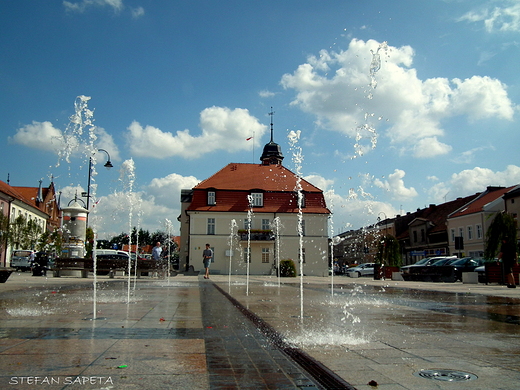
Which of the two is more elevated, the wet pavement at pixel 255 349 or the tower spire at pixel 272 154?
the tower spire at pixel 272 154

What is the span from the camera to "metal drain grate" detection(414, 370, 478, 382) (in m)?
3.73

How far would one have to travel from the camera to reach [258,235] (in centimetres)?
4906

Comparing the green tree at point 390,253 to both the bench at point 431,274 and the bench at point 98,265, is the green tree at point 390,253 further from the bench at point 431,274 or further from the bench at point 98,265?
the bench at point 98,265

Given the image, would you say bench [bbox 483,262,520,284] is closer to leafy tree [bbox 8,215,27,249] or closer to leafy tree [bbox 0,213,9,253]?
leafy tree [bbox 0,213,9,253]

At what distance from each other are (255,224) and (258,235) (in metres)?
1.96

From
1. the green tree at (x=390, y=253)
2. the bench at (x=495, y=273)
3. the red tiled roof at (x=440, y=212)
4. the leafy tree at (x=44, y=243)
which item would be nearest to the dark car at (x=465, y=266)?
the bench at (x=495, y=273)

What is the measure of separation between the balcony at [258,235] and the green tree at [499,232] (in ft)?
92.0

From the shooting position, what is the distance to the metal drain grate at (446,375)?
147 inches

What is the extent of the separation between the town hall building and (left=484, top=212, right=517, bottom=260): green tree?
2623 cm

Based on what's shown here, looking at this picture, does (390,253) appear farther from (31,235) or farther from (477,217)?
(31,235)

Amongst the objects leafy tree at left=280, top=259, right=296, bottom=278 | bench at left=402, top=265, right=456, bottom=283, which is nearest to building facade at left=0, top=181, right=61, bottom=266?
leafy tree at left=280, top=259, right=296, bottom=278

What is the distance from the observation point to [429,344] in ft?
17.3

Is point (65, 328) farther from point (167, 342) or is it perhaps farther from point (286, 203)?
point (286, 203)

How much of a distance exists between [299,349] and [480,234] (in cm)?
5088
